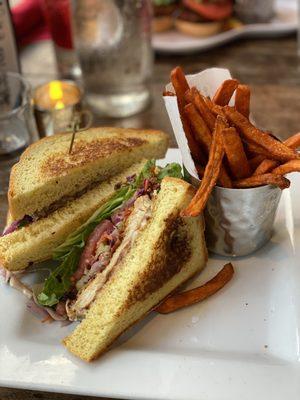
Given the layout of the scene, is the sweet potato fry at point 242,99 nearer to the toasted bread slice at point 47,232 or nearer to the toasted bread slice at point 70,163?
the toasted bread slice at point 70,163

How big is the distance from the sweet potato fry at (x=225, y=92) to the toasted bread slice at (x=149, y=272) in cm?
28

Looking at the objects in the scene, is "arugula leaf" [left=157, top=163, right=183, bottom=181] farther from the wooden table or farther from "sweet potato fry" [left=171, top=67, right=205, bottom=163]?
the wooden table

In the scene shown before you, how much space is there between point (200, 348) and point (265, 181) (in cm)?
45

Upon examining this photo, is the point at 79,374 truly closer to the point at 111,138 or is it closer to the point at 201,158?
the point at 201,158

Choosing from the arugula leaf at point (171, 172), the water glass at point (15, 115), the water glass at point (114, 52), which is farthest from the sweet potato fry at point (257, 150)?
the water glass at point (114, 52)

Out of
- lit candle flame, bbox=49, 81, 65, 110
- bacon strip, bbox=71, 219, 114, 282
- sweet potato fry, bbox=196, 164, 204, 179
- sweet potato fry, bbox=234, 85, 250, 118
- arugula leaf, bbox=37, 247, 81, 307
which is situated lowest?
arugula leaf, bbox=37, 247, 81, 307

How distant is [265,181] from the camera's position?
4.42 feet

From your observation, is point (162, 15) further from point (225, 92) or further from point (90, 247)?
point (90, 247)

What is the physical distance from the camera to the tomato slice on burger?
293cm

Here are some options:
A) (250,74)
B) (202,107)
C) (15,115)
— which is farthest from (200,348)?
(250,74)

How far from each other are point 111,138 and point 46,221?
360mm

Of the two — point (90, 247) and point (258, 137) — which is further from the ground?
point (258, 137)

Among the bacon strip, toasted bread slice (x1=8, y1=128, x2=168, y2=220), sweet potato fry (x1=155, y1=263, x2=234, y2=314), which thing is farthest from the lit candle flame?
sweet potato fry (x1=155, y1=263, x2=234, y2=314)

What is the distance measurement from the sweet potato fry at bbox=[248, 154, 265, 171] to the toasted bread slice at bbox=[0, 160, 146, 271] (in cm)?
41
